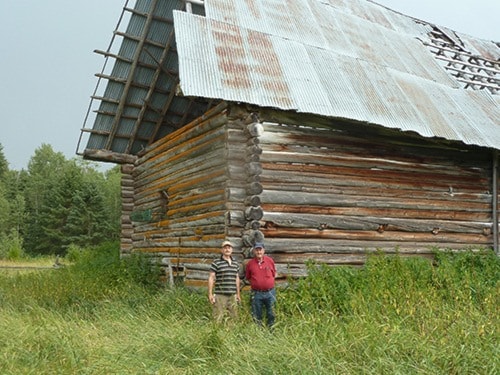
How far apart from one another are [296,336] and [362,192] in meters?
5.50

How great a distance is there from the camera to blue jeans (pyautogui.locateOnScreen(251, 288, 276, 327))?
797 cm

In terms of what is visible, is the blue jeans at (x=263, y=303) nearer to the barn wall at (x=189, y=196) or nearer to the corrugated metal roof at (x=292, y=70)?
the barn wall at (x=189, y=196)

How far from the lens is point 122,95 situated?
14.1 meters

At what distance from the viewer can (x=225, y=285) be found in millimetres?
7996

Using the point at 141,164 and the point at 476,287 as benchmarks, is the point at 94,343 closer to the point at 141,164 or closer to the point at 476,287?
the point at 476,287

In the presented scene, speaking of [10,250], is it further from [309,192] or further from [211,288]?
[211,288]

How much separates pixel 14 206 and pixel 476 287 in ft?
162

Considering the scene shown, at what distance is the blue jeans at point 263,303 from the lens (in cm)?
797

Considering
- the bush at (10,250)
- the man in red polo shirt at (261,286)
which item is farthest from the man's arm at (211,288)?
the bush at (10,250)

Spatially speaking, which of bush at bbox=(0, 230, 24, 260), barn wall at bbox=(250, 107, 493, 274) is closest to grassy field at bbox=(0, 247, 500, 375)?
barn wall at bbox=(250, 107, 493, 274)

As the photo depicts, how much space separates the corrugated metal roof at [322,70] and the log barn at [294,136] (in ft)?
0.12

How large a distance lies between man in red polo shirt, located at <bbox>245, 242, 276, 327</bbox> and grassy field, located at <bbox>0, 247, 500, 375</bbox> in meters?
0.25

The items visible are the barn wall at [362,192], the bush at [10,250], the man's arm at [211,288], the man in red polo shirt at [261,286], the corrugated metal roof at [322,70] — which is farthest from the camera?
the bush at [10,250]

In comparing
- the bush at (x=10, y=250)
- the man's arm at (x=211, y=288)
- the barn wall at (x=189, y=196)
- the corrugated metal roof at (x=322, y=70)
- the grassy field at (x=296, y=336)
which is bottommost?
the bush at (x=10, y=250)
